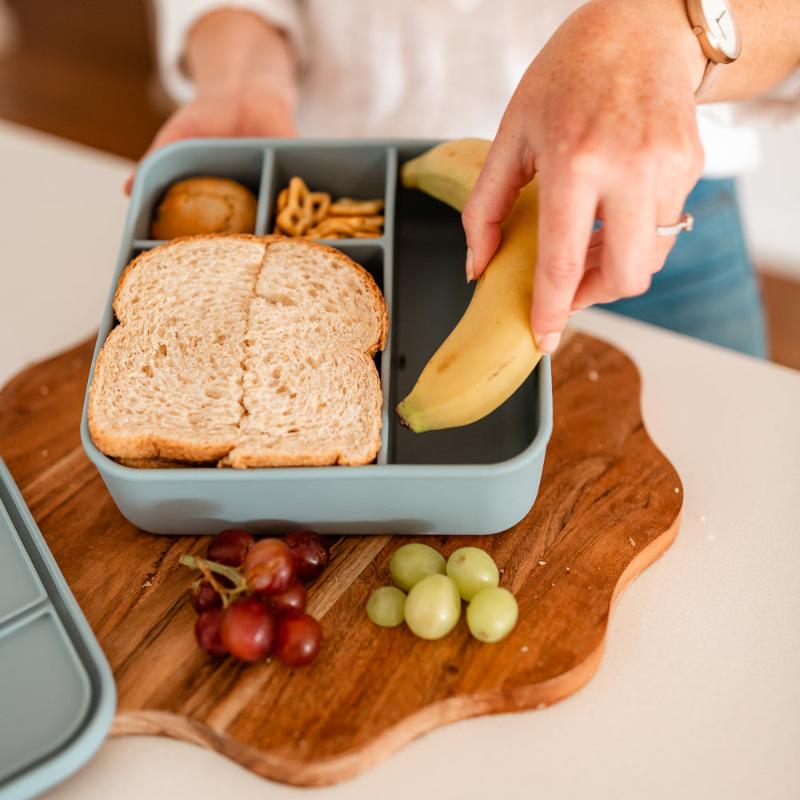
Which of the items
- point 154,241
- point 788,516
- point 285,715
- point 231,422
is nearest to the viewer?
point 285,715

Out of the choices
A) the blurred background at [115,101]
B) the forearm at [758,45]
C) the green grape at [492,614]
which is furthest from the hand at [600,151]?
the blurred background at [115,101]

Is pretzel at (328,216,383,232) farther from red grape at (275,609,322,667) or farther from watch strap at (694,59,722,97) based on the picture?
red grape at (275,609,322,667)

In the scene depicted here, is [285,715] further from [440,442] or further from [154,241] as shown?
[154,241]

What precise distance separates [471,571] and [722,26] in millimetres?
616

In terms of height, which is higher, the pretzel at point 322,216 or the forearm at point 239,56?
the forearm at point 239,56

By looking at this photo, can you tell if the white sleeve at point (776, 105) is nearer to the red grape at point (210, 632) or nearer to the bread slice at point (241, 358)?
the bread slice at point (241, 358)

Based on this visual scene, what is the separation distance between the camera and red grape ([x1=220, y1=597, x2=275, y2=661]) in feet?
2.50

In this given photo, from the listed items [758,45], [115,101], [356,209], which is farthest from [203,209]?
[115,101]

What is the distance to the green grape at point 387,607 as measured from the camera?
0.83 metres

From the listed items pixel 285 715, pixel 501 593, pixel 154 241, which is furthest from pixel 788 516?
pixel 154 241

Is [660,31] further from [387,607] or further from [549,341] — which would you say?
[387,607]

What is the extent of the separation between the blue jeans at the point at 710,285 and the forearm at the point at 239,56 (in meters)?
0.67

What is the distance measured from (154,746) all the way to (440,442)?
45cm

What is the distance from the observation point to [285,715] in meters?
0.77
